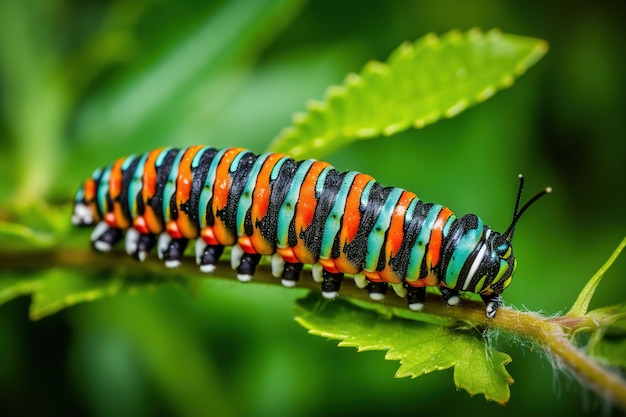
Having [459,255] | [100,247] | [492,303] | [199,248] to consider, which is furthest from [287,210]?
[100,247]

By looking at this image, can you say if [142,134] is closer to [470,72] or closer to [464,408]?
[470,72]

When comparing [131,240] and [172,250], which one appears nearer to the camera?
[172,250]

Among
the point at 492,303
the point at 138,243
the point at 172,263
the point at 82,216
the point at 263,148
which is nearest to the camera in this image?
the point at 492,303

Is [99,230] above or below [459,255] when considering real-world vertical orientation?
above

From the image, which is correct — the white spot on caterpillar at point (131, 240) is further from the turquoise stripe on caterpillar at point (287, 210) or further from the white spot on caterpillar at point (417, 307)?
the white spot on caterpillar at point (417, 307)

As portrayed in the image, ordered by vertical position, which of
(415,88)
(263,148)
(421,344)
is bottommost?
(421,344)

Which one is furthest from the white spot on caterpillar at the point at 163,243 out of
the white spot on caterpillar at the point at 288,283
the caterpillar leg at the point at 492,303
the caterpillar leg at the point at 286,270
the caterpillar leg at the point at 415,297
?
the caterpillar leg at the point at 492,303

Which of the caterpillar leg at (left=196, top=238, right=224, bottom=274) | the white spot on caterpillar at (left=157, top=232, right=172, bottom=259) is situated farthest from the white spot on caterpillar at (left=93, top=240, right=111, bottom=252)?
the caterpillar leg at (left=196, top=238, right=224, bottom=274)

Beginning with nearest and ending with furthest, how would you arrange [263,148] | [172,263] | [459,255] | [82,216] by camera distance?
[459,255]
[172,263]
[82,216]
[263,148]

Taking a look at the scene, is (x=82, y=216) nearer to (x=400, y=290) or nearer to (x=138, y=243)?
(x=138, y=243)
